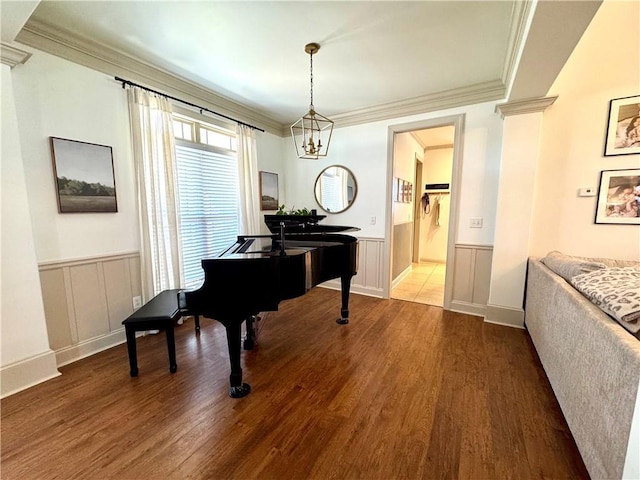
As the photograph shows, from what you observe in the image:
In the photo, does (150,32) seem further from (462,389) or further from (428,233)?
(428,233)

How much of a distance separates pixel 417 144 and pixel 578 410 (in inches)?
194

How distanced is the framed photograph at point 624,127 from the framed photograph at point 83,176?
15.3 ft

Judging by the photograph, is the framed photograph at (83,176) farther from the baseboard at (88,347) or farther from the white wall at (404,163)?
the white wall at (404,163)

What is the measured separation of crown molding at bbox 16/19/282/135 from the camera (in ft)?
6.62

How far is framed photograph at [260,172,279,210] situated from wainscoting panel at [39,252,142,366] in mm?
1975

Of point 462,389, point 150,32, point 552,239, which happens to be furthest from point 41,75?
point 552,239

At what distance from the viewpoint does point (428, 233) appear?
21.0ft

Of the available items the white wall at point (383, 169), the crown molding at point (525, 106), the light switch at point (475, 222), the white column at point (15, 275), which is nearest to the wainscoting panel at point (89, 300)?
the white column at point (15, 275)

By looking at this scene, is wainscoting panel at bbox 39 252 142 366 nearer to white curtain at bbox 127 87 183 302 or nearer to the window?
white curtain at bbox 127 87 183 302

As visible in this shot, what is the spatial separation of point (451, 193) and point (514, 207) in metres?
0.71

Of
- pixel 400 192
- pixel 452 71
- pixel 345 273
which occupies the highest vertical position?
pixel 452 71

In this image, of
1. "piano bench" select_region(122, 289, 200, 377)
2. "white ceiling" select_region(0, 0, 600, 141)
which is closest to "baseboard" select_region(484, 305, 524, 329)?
"white ceiling" select_region(0, 0, 600, 141)

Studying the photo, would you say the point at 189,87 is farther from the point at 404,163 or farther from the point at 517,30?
the point at 404,163

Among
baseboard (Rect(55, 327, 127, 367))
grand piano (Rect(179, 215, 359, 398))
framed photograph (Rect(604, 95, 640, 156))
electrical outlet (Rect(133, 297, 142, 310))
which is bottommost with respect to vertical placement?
baseboard (Rect(55, 327, 127, 367))
